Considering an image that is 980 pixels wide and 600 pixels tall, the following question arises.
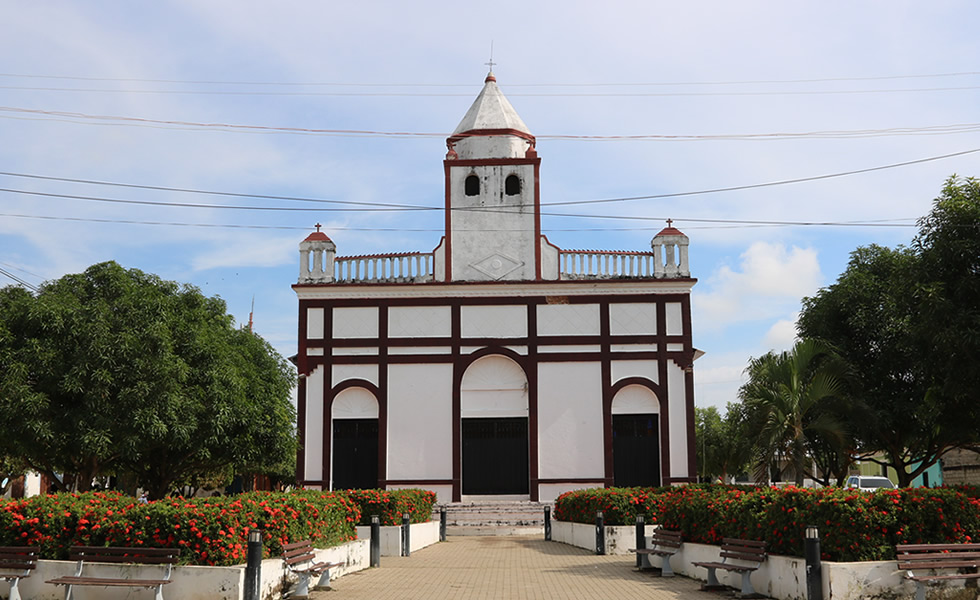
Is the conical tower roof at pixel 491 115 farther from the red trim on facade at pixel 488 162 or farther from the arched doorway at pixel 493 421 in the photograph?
the arched doorway at pixel 493 421

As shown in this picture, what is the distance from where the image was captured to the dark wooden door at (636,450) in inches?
1305

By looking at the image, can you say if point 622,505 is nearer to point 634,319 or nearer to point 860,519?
point 860,519

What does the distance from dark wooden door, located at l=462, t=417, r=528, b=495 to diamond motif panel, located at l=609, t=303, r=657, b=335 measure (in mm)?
4662

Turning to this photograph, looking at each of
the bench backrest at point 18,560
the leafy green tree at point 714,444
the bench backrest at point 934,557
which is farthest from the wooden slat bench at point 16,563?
the leafy green tree at point 714,444

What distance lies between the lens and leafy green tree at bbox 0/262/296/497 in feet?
76.8

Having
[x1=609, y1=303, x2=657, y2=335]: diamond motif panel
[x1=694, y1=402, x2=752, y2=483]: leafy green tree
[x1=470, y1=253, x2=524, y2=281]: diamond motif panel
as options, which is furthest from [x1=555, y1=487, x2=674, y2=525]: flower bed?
[x1=694, y1=402, x2=752, y2=483]: leafy green tree

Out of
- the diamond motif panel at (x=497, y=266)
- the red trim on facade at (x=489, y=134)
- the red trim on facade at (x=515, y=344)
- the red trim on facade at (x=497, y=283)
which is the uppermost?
the red trim on facade at (x=489, y=134)

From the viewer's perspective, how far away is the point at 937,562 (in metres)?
12.4

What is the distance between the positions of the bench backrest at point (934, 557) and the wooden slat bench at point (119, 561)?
374 inches

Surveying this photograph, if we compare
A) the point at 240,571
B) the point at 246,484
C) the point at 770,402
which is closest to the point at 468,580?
the point at 240,571

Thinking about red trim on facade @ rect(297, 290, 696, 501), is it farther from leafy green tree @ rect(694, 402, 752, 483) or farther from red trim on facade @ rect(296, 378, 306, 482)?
leafy green tree @ rect(694, 402, 752, 483)

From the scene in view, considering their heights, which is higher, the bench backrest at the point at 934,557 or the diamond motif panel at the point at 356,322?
the diamond motif panel at the point at 356,322

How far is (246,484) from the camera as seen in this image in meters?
51.6

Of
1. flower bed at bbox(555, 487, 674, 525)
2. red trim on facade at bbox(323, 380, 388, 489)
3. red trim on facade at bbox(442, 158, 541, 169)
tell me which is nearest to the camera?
flower bed at bbox(555, 487, 674, 525)
